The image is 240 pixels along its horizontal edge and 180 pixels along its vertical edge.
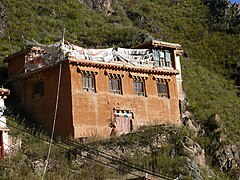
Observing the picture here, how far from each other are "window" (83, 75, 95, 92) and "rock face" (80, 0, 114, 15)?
111 feet

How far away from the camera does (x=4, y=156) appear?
36125 mm

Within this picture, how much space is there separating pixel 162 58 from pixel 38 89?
407 inches

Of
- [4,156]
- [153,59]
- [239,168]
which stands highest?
[153,59]

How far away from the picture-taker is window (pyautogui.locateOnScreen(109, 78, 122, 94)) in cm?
4428

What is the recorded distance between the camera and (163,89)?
47.2 m

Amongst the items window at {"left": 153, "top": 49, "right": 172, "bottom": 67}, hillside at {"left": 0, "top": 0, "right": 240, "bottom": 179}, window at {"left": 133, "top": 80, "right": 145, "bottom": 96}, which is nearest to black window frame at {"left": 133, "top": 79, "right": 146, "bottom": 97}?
window at {"left": 133, "top": 80, "right": 145, "bottom": 96}

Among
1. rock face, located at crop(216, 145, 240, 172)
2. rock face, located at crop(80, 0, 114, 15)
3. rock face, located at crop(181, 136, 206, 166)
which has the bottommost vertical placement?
rock face, located at crop(216, 145, 240, 172)

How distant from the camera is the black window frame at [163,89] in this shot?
46.9 m

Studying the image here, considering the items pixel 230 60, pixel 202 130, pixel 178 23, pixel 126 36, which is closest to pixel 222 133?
pixel 202 130

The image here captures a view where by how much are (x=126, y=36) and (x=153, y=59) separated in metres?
14.6

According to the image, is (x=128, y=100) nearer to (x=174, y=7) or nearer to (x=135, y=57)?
(x=135, y=57)

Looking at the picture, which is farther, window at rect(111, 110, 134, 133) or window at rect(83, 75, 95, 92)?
window at rect(111, 110, 134, 133)

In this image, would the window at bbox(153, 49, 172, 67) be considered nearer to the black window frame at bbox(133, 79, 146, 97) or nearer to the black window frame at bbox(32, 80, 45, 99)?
the black window frame at bbox(133, 79, 146, 97)

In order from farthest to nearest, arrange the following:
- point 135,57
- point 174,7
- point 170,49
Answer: point 174,7, point 170,49, point 135,57
